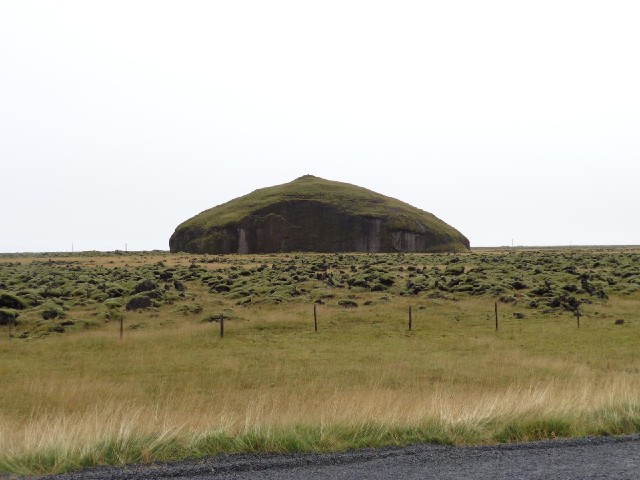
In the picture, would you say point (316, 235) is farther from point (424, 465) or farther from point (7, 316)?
point (424, 465)

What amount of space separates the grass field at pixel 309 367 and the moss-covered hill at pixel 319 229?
234 feet

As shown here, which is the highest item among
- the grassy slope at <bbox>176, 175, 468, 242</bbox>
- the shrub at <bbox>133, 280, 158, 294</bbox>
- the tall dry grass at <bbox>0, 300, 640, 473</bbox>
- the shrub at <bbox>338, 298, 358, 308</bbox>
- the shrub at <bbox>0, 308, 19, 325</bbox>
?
the grassy slope at <bbox>176, 175, 468, 242</bbox>

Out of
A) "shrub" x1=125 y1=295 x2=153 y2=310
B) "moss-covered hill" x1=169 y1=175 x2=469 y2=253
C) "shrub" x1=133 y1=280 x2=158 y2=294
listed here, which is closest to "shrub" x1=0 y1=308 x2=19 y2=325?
"shrub" x1=125 y1=295 x2=153 y2=310

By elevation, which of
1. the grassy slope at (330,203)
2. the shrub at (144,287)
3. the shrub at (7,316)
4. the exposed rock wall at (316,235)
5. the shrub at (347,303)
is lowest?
the shrub at (7,316)

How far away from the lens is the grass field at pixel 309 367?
8977mm

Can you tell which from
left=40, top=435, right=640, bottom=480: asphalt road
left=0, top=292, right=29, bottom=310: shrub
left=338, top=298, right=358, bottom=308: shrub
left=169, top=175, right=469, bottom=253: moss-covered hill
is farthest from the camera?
left=169, top=175, right=469, bottom=253: moss-covered hill

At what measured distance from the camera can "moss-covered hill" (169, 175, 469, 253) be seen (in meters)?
119

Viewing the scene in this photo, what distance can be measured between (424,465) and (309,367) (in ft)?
43.6

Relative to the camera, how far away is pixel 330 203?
125 metres

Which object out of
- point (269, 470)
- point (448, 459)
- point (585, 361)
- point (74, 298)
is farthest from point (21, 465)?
point (74, 298)

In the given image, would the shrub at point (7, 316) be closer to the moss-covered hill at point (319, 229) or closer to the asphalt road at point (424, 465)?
the asphalt road at point (424, 465)

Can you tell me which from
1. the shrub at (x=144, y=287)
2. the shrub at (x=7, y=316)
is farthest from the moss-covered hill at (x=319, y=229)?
the shrub at (x=7, y=316)

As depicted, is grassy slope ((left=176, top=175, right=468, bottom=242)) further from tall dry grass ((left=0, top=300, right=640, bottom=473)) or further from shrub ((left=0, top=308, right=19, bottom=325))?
shrub ((left=0, top=308, right=19, bottom=325))

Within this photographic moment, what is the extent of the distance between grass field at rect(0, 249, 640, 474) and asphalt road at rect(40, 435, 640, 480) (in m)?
0.50
